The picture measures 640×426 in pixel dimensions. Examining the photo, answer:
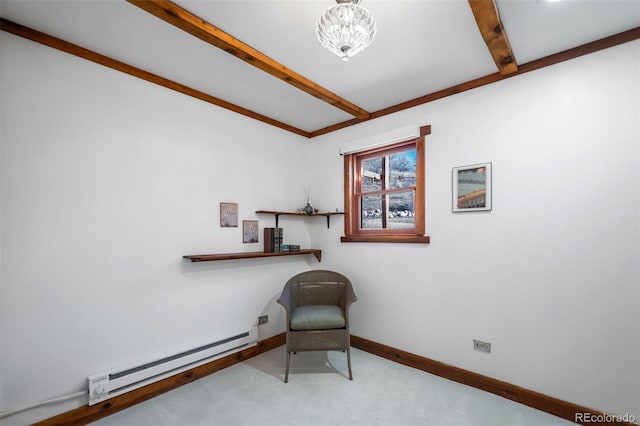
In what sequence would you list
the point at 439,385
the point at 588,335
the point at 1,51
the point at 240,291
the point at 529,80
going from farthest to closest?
the point at 240,291 < the point at 439,385 < the point at 529,80 < the point at 588,335 < the point at 1,51

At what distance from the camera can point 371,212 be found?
3.20 metres

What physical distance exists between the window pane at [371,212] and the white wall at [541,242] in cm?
55

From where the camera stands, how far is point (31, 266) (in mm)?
1751

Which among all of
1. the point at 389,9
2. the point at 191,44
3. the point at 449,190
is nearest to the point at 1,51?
the point at 191,44

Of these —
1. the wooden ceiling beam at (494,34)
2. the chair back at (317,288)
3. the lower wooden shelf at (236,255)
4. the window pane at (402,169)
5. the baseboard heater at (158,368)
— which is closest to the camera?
the wooden ceiling beam at (494,34)

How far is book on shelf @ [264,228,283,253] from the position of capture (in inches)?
118

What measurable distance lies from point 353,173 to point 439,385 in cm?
224

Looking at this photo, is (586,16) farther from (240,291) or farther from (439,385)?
(240,291)

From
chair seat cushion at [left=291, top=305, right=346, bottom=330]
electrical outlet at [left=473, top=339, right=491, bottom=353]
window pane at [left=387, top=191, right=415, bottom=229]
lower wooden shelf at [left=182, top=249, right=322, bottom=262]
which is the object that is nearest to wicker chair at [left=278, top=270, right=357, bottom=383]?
chair seat cushion at [left=291, top=305, right=346, bottom=330]

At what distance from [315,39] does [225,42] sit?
0.59 meters

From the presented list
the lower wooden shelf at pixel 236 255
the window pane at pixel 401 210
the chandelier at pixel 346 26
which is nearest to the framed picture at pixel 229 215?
the lower wooden shelf at pixel 236 255

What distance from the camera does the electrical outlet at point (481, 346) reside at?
2.24m

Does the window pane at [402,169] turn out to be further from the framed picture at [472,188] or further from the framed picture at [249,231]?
the framed picture at [249,231]

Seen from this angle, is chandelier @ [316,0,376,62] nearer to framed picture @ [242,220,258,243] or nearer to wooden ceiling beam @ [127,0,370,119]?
wooden ceiling beam @ [127,0,370,119]
